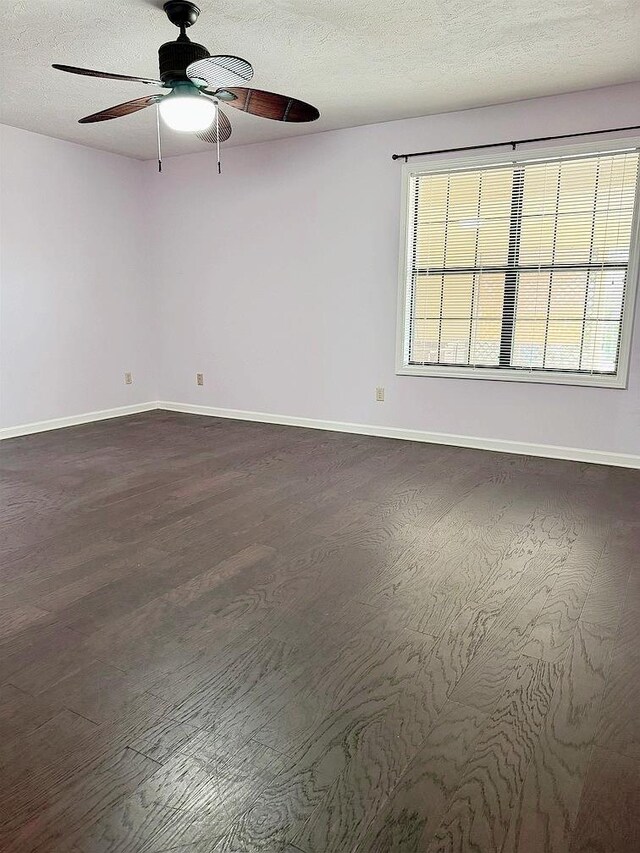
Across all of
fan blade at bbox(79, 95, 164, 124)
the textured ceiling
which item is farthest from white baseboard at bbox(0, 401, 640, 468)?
fan blade at bbox(79, 95, 164, 124)

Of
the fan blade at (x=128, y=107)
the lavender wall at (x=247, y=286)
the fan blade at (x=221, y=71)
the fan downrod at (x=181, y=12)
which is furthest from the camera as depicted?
the lavender wall at (x=247, y=286)

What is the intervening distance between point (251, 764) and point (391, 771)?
32 centimetres

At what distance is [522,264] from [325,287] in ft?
5.25

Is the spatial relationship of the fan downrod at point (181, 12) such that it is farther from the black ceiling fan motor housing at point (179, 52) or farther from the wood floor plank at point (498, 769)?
the wood floor plank at point (498, 769)

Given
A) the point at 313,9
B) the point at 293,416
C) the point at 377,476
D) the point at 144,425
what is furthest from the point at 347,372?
the point at 313,9

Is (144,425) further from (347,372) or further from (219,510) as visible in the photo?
(219,510)

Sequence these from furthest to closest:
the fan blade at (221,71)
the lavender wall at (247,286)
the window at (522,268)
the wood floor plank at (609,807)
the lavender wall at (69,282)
Result: 1. the lavender wall at (69,282)
2. the lavender wall at (247,286)
3. the window at (522,268)
4. the fan blade at (221,71)
5. the wood floor plank at (609,807)

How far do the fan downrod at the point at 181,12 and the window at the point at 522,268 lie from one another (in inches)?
85.6

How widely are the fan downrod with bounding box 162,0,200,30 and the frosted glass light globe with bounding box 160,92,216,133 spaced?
1.18ft

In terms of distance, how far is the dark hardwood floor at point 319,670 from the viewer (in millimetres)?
1238

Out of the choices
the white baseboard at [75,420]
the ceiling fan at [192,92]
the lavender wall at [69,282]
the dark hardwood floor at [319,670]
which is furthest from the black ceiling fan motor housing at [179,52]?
the white baseboard at [75,420]

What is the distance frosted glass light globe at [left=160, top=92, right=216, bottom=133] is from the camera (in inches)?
106

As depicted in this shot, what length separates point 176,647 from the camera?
1.87m

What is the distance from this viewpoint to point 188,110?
107 inches
